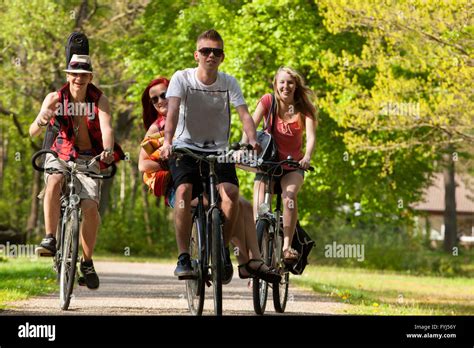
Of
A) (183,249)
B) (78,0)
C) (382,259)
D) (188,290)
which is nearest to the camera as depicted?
(183,249)

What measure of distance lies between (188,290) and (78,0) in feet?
95.7

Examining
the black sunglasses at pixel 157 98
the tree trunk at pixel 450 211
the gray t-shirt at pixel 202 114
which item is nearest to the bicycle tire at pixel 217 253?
the gray t-shirt at pixel 202 114

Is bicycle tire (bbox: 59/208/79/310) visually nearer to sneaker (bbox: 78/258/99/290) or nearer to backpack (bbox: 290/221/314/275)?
sneaker (bbox: 78/258/99/290)

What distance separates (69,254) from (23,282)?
517 centimetres

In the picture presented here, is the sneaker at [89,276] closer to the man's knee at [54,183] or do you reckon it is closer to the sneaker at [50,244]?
the sneaker at [50,244]

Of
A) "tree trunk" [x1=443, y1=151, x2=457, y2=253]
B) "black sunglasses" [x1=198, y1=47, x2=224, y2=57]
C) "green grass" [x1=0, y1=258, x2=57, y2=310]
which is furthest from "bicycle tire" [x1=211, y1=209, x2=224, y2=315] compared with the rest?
"tree trunk" [x1=443, y1=151, x2=457, y2=253]

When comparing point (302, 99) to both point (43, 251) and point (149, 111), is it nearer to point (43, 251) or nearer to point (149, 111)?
point (149, 111)

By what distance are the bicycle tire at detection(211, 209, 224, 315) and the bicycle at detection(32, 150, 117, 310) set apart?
1536 mm

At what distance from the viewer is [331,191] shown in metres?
34.7

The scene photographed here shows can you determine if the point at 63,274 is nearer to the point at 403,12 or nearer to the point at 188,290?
the point at 188,290

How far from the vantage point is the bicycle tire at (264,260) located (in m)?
10.4

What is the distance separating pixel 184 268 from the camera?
8.88m
